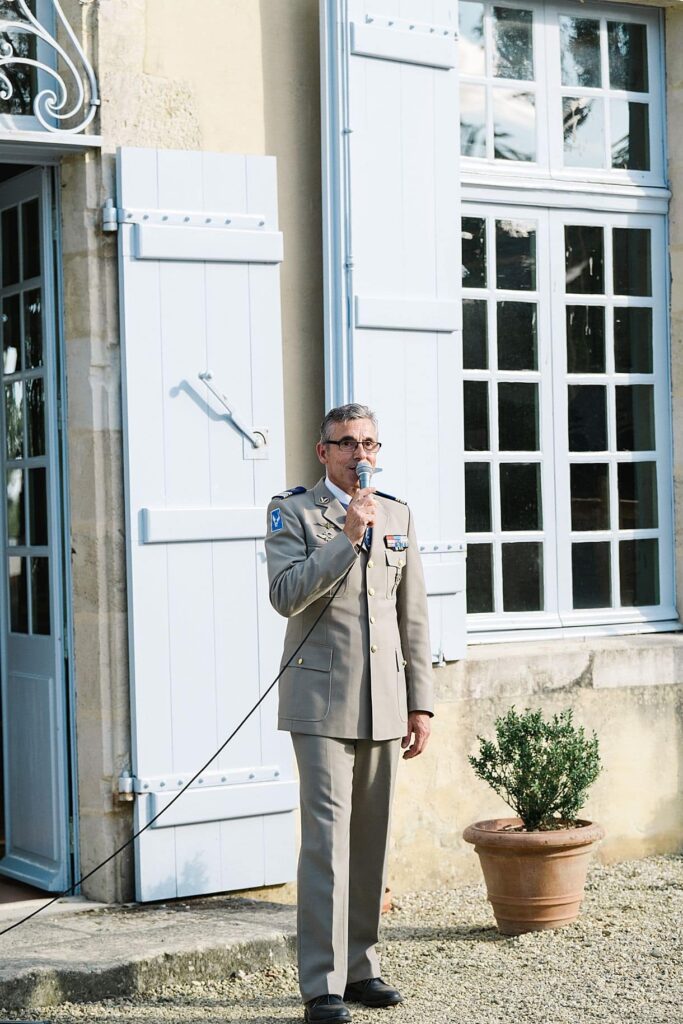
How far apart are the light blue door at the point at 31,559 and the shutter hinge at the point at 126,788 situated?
0.29 metres

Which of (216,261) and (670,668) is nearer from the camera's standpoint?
(216,261)

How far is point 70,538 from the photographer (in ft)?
17.9

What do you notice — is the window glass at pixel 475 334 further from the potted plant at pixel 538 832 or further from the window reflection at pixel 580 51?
the potted plant at pixel 538 832

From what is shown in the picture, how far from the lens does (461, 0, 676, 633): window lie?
6465 mm

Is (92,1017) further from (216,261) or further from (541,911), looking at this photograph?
(216,261)

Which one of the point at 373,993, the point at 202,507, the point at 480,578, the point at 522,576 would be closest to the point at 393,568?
the point at 202,507

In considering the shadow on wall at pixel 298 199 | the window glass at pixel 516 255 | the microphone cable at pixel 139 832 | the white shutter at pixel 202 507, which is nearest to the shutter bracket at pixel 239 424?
the white shutter at pixel 202 507

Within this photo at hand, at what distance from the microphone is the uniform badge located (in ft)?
0.95

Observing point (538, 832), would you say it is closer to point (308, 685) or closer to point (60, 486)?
point (308, 685)

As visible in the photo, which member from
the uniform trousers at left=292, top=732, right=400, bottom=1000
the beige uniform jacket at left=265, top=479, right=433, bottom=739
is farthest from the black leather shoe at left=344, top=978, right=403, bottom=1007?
the beige uniform jacket at left=265, top=479, right=433, bottom=739

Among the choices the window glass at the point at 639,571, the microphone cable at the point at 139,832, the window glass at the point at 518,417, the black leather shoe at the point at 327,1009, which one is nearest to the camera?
→ the black leather shoe at the point at 327,1009

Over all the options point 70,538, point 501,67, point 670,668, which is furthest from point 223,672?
point 501,67

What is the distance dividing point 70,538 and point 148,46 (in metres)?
1.70

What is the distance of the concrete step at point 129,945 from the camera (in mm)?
4559
